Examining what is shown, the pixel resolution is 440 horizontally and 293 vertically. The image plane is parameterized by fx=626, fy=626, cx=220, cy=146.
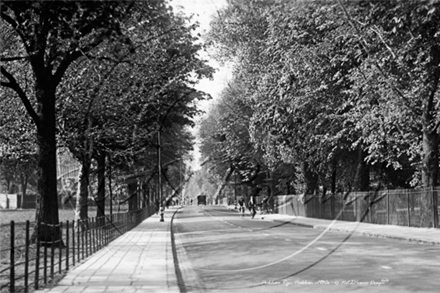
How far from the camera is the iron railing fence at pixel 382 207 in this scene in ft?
102

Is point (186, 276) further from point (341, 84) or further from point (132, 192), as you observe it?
point (132, 192)

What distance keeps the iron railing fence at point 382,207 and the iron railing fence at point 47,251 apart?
15.3m

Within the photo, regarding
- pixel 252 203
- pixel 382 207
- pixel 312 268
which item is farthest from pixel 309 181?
pixel 312 268

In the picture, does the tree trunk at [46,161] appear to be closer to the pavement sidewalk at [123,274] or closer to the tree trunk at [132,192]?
the pavement sidewalk at [123,274]

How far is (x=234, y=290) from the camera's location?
11.4 m

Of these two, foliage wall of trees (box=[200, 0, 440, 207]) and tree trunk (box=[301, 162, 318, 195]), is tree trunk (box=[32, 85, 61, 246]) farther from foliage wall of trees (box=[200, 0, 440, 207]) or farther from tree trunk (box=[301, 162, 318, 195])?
tree trunk (box=[301, 162, 318, 195])

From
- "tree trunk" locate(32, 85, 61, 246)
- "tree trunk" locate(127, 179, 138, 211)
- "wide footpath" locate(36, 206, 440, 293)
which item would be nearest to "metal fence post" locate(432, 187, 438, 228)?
"wide footpath" locate(36, 206, 440, 293)

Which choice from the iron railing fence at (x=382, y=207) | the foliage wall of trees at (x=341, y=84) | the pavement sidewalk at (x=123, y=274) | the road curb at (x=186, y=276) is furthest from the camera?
the iron railing fence at (x=382, y=207)

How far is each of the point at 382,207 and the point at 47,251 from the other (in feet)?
86.6

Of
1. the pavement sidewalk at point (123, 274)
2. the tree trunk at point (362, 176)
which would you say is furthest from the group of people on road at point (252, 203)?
the pavement sidewalk at point (123, 274)

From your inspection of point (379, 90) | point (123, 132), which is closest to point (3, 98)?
point (123, 132)

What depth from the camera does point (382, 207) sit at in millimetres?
38344

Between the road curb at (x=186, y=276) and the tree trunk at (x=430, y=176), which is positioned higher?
the tree trunk at (x=430, y=176)

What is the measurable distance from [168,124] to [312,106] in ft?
31.1
